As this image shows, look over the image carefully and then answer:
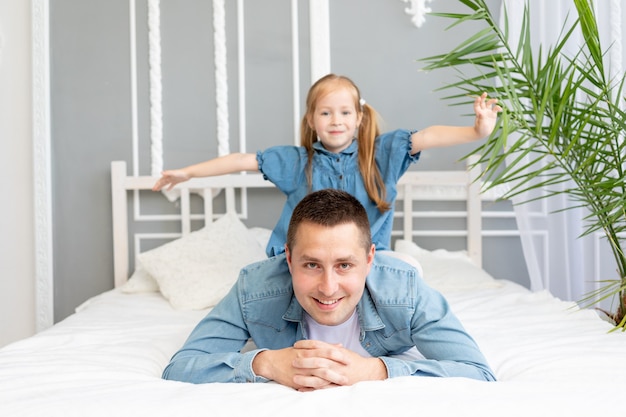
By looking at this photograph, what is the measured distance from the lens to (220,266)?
8.67 ft

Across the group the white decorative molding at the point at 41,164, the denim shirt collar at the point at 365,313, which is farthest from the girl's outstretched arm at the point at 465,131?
the white decorative molding at the point at 41,164

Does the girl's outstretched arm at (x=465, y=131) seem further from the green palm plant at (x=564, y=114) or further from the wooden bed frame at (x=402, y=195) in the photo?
the wooden bed frame at (x=402, y=195)

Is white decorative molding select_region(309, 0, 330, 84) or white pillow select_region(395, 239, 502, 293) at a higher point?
white decorative molding select_region(309, 0, 330, 84)

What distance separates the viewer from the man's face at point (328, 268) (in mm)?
1357

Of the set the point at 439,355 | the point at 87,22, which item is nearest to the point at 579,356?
the point at 439,355

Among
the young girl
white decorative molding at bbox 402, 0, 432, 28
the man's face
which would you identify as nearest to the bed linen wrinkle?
the man's face

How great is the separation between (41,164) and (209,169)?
1.29 meters

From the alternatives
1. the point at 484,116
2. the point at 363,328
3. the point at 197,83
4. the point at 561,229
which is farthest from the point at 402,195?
the point at 363,328

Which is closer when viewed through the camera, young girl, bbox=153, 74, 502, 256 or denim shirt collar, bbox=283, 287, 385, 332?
denim shirt collar, bbox=283, 287, 385, 332

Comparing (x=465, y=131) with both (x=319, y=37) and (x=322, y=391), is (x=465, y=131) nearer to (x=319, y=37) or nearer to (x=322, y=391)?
(x=322, y=391)

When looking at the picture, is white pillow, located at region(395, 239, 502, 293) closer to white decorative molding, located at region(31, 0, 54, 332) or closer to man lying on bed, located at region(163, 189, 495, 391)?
man lying on bed, located at region(163, 189, 495, 391)

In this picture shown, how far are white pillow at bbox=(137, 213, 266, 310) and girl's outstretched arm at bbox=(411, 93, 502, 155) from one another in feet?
2.87

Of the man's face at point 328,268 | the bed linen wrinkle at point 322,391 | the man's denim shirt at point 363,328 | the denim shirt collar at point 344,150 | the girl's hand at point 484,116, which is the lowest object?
the bed linen wrinkle at point 322,391

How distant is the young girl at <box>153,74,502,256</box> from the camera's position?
216cm
